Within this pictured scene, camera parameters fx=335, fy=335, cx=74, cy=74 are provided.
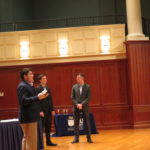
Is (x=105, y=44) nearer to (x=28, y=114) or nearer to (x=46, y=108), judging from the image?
(x=46, y=108)

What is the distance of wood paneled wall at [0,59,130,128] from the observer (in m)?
11.7

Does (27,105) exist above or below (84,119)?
above

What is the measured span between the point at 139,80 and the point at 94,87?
1590mm

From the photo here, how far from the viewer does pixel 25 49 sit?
478 inches

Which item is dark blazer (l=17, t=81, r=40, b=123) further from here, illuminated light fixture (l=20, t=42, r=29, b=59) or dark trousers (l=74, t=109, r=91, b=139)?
illuminated light fixture (l=20, t=42, r=29, b=59)

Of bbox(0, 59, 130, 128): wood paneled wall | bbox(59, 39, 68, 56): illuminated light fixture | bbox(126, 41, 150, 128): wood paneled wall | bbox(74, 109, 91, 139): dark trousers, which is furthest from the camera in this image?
bbox(59, 39, 68, 56): illuminated light fixture

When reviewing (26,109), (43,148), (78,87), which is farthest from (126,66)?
(26,109)


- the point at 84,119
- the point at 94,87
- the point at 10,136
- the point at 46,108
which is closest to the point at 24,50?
the point at 94,87

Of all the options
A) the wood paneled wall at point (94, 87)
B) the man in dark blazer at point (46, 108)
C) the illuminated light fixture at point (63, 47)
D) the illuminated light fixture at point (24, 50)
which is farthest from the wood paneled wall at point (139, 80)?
the man in dark blazer at point (46, 108)

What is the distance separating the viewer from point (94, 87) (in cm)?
1190

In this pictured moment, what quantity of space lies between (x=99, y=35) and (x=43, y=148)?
6.03m

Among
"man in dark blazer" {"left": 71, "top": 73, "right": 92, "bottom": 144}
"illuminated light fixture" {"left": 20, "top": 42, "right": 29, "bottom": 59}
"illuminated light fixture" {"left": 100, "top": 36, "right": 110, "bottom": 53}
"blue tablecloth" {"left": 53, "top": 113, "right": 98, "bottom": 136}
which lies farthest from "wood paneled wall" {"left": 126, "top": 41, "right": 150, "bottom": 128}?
"man in dark blazer" {"left": 71, "top": 73, "right": 92, "bottom": 144}

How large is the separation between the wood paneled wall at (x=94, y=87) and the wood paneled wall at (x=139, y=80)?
0.33m

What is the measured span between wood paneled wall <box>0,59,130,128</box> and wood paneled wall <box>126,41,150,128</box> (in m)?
0.33
